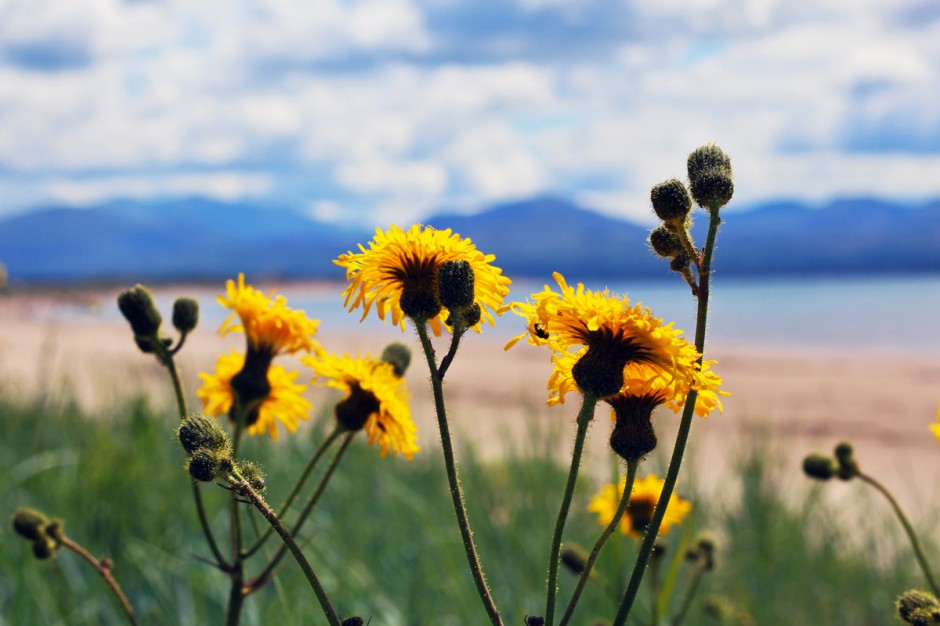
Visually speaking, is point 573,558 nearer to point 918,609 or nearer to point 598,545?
point 918,609

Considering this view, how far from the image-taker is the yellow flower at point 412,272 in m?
1.74

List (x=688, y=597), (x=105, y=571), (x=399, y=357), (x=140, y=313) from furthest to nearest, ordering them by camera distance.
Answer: (x=688, y=597)
(x=399, y=357)
(x=140, y=313)
(x=105, y=571)

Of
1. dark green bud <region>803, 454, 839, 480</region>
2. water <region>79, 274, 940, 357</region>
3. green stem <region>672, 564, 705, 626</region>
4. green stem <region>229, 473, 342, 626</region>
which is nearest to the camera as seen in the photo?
green stem <region>229, 473, 342, 626</region>

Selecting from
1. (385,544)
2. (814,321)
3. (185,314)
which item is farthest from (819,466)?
(814,321)

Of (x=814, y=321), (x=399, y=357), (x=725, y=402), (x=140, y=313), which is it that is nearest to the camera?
(x=140, y=313)

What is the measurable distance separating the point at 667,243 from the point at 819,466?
116cm

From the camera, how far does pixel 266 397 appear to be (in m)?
2.50

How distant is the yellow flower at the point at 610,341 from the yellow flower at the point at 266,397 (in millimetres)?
1016

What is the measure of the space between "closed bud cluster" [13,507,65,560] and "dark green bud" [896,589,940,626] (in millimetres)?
1878

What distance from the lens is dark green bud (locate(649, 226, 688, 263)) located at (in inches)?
62.6

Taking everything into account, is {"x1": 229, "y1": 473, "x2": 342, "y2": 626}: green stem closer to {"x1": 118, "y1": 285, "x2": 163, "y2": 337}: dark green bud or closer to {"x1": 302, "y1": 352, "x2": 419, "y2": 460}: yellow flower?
{"x1": 302, "y1": 352, "x2": 419, "y2": 460}: yellow flower

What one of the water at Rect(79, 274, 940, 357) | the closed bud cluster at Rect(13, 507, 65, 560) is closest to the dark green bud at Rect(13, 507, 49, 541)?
the closed bud cluster at Rect(13, 507, 65, 560)

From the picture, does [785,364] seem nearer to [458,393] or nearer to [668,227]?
[458,393]

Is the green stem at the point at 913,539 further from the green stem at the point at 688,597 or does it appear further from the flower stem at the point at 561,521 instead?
the flower stem at the point at 561,521
